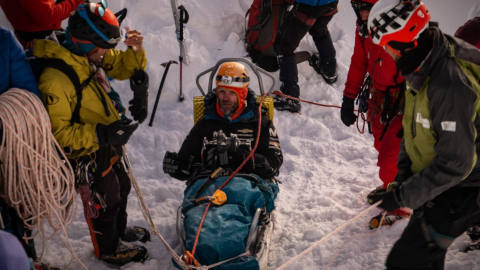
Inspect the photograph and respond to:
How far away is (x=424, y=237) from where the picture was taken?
2.53 metres

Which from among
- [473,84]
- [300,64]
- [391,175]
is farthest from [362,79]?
[300,64]

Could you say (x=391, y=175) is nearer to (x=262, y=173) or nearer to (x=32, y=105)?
(x=262, y=173)

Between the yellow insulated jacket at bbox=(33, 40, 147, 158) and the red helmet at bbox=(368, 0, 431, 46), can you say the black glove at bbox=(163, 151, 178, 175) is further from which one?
the red helmet at bbox=(368, 0, 431, 46)

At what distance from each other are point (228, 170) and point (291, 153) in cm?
166

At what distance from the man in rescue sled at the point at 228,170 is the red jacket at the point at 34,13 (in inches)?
59.4

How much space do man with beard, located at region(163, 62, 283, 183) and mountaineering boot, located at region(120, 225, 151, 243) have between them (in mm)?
556

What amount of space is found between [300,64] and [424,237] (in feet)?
14.1

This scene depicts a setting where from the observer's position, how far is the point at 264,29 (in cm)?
612

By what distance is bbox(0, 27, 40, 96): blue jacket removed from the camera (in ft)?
9.02

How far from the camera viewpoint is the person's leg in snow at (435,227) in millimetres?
2475

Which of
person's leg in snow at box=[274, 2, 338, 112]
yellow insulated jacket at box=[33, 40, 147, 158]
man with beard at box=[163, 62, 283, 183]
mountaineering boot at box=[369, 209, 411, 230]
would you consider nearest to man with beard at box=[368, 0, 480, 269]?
mountaineering boot at box=[369, 209, 411, 230]

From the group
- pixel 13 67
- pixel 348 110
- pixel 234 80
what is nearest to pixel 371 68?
pixel 348 110

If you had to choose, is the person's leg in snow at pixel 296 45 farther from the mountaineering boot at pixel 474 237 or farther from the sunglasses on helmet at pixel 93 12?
the sunglasses on helmet at pixel 93 12

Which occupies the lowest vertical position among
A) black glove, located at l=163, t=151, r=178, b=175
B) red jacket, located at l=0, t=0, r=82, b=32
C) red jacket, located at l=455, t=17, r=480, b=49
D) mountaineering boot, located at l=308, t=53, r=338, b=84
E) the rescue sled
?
the rescue sled
